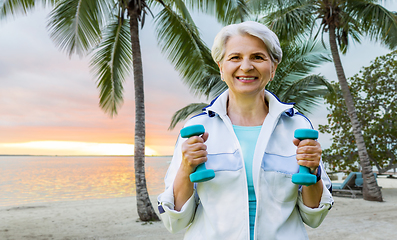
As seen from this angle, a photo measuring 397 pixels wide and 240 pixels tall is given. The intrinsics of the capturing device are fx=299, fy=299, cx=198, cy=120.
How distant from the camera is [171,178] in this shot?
1.61 m

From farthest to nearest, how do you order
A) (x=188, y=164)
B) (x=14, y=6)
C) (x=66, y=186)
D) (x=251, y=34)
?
(x=66, y=186) → (x=14, y=6) → (x=251, y=34) → (x=188, y=164)

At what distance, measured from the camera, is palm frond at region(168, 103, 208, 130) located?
11258 millimetres

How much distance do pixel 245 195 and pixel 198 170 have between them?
0.26m

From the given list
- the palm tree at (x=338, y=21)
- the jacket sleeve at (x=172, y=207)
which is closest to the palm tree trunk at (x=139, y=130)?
the palm tree at (x=338, y=21)

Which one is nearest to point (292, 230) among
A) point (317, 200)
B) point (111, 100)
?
point (317, 200)

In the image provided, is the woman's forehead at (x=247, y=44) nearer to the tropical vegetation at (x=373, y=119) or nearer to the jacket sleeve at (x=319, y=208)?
the jacket sleeve at (x=319, y=208)

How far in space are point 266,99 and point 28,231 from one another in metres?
8.63

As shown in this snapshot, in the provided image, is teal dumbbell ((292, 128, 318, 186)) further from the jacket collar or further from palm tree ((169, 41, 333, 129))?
palm tree ((169, 41, 333, 129))

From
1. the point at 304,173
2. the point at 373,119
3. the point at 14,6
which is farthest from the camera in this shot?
the point at 373,119

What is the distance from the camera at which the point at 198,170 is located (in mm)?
1402

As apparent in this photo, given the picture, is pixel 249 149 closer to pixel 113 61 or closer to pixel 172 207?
pixel 172 207

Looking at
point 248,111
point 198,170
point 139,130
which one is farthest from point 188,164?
point 139,130

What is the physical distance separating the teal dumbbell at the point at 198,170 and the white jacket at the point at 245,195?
0.11 m

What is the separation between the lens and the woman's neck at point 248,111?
1672mm
